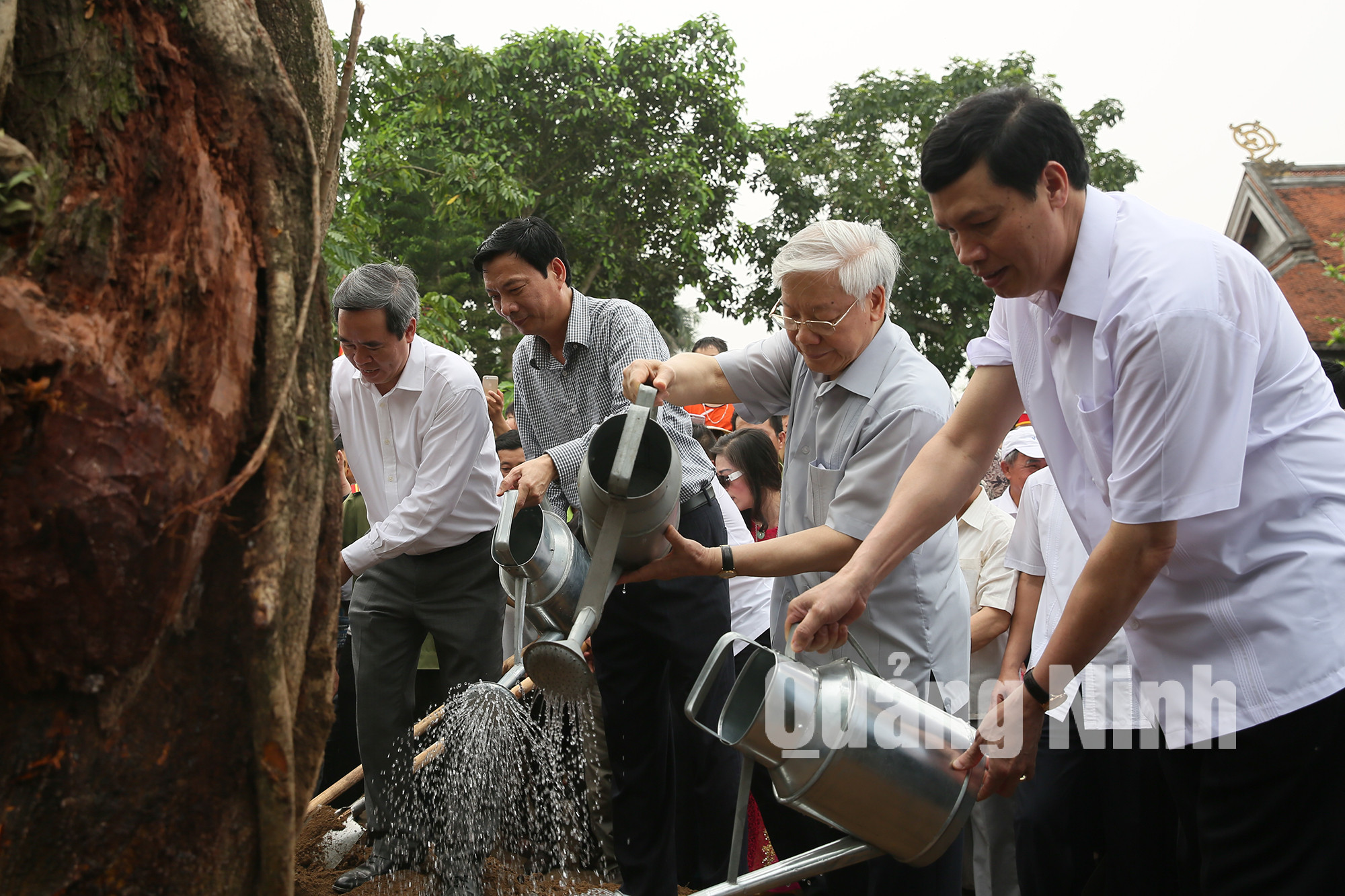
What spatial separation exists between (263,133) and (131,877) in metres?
0.94

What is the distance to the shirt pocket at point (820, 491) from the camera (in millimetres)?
2430

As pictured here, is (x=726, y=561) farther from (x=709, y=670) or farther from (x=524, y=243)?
(x=524, y=243)

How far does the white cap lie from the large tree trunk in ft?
10.3

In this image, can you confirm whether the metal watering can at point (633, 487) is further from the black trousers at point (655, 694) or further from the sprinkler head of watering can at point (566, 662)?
the black trousers at point (655, 694)

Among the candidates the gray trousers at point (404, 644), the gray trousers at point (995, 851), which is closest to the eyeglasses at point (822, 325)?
the gray trousers at point (404, 644)

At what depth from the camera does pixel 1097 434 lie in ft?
5.54

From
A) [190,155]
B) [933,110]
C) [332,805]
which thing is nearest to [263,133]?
[190,155]

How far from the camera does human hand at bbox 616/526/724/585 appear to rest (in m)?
2.28

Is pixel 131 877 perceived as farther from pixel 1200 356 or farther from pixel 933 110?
pixel 933 110

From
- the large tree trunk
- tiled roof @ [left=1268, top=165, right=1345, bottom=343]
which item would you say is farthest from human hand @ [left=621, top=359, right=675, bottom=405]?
tiled roof @ [left=1268, top=165, right=1345, bottom=343]

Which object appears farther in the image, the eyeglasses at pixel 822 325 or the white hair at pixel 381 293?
the white hair at pixel 381 293

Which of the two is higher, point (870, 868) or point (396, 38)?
point (396, 38)

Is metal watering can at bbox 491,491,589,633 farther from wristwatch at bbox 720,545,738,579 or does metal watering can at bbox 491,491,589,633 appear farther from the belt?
the belt

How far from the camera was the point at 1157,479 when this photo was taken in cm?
150
